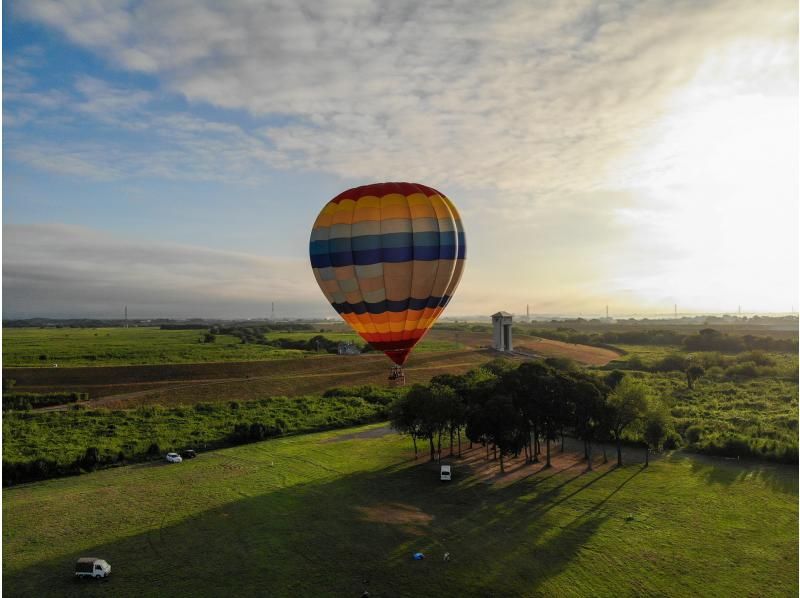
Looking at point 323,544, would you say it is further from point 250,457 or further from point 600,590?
point 250,457

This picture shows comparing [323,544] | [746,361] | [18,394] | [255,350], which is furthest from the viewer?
[255,350]

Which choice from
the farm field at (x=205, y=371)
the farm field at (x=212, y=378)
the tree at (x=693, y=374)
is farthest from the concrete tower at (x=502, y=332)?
the tree at (x=693, y=374)

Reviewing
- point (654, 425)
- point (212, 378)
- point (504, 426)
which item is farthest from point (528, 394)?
point (212, 378)

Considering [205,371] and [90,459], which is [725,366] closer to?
[205,371]

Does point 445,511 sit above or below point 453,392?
below

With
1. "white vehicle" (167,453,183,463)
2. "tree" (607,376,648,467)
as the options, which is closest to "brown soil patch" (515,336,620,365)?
"tree" (607,376,648,467)

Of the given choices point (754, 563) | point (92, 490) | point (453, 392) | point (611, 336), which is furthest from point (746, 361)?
point (92, 490)

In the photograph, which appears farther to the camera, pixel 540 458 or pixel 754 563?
pixel 540 458
